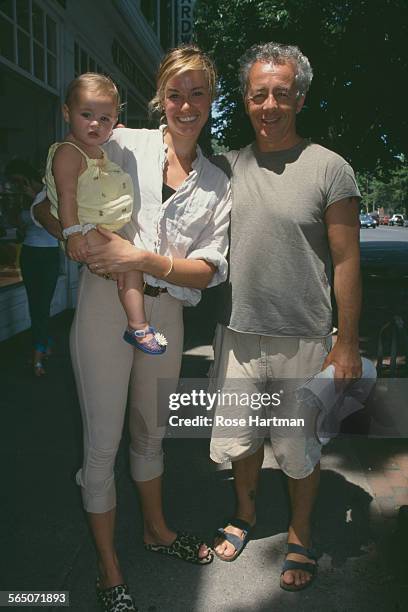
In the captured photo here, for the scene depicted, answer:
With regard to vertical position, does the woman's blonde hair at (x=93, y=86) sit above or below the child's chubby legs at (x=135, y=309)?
above

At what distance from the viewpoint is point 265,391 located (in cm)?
279

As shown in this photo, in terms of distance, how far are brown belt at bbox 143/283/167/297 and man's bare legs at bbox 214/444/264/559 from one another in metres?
1.04

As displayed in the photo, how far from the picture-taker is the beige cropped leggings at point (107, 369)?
2326 millimetres

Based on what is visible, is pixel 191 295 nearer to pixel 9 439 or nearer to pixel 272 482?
pixel 272 482

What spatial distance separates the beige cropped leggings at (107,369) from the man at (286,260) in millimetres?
370

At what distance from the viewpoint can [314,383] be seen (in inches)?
101

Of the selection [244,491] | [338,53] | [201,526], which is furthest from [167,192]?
[338,53]

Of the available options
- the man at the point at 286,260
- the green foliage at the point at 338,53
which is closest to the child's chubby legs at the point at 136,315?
the man at the point at 286,260

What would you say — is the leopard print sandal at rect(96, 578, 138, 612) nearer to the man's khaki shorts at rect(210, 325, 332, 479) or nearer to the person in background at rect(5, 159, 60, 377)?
the man's khaki shorts at rect(210, 325, 332, 479)

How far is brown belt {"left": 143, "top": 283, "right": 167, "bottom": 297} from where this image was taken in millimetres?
2387

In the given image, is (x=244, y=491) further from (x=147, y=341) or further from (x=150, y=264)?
(x=150, y=264)

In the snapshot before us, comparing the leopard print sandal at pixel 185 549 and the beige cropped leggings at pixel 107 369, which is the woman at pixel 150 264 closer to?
the beige cropped leggings at pixel 107 369

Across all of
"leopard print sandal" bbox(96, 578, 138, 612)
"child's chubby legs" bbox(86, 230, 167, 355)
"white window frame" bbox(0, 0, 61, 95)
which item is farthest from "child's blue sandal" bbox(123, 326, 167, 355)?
"white window frame" bbox(0, 0, 61, 95)

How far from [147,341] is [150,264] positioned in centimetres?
30
